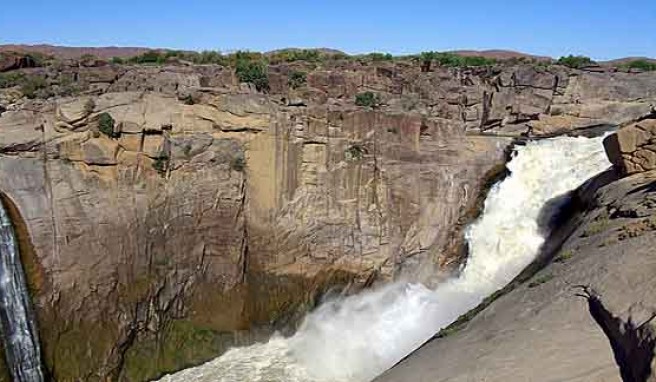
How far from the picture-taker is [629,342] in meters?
8.48

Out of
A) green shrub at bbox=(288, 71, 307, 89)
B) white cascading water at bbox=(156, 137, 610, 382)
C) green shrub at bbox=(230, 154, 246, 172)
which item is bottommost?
white cascading water at bbox=(156, 137, 610, 382)

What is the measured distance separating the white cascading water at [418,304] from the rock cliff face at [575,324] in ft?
16.2

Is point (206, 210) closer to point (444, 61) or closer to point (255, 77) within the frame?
point (255, 77)

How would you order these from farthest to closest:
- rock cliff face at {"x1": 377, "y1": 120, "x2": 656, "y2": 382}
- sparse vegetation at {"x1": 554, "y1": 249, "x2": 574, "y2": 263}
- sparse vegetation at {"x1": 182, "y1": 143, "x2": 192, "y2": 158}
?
sparse vegetation at {"x1": 182, "y1": 143, "x2": 192, "y2": 158}
sparse vegetation at {"x1": 554, "y1": 249, "x2": 574, "y2": 263}
rock cliff face at {"x1": 377, "y1": 120, "x2": 656, "y2": 382}

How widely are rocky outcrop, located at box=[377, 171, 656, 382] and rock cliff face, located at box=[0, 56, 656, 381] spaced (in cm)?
780

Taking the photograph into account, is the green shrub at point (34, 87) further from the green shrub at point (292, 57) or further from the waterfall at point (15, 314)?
the green shrub at point (292, 57)

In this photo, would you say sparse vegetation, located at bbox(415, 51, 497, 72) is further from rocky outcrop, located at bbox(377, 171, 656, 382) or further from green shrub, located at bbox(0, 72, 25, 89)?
rocky outcrop, located at bbox(377, 171, 656, 382)

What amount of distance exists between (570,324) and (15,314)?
13609 millimetres

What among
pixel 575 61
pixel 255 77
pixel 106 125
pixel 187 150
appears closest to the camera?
pixel 106 125

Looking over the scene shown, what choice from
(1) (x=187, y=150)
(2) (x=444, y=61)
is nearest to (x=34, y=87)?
(1) (x=187, y=150)

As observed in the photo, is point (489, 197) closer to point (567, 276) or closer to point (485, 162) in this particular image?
point (485, 162)

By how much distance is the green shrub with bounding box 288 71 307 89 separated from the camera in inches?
1229

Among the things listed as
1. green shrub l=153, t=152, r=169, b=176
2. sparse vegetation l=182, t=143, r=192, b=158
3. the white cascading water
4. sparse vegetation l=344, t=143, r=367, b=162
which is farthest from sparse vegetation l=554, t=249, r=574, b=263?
green shrub l=153, t=152, r=169, b=176

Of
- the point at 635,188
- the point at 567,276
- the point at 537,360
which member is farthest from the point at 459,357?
the point at 635,188
